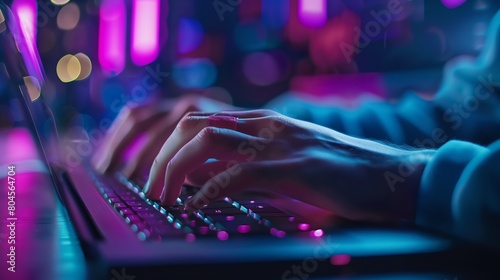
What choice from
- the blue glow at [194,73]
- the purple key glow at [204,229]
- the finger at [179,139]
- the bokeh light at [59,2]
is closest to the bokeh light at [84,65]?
the bokeh light at [59,2]

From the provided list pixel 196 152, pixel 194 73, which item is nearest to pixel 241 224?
pixel 196 152

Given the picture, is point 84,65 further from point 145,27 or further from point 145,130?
point 145,130

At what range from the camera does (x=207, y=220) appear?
421 millimetres

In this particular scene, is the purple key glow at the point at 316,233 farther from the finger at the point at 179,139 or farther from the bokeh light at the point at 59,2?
the bokeh light at the point at 59,2

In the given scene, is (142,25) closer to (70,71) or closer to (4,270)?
(70,71)

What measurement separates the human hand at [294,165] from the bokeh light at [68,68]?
0.77 meters

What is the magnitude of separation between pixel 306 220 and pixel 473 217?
0.55 ft

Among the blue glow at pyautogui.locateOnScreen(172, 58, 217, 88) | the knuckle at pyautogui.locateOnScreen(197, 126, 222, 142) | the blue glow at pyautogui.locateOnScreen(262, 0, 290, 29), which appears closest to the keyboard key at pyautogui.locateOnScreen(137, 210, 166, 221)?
the knuckle at pyautogui.locateOnScreen(197, 126, 222, 142)

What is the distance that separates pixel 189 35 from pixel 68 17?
0.35m

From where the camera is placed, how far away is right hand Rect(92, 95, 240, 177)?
81 centimetres

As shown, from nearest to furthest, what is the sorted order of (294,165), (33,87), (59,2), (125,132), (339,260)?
(339,260), (294,165), (33,87), (125,132), (59,2)

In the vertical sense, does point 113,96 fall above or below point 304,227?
above

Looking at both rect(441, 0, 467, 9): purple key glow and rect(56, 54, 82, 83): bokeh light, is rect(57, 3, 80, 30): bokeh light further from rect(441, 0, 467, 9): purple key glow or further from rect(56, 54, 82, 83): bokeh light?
rect(441, 0, 467, 9): purple key glow

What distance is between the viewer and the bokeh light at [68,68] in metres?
1.25
